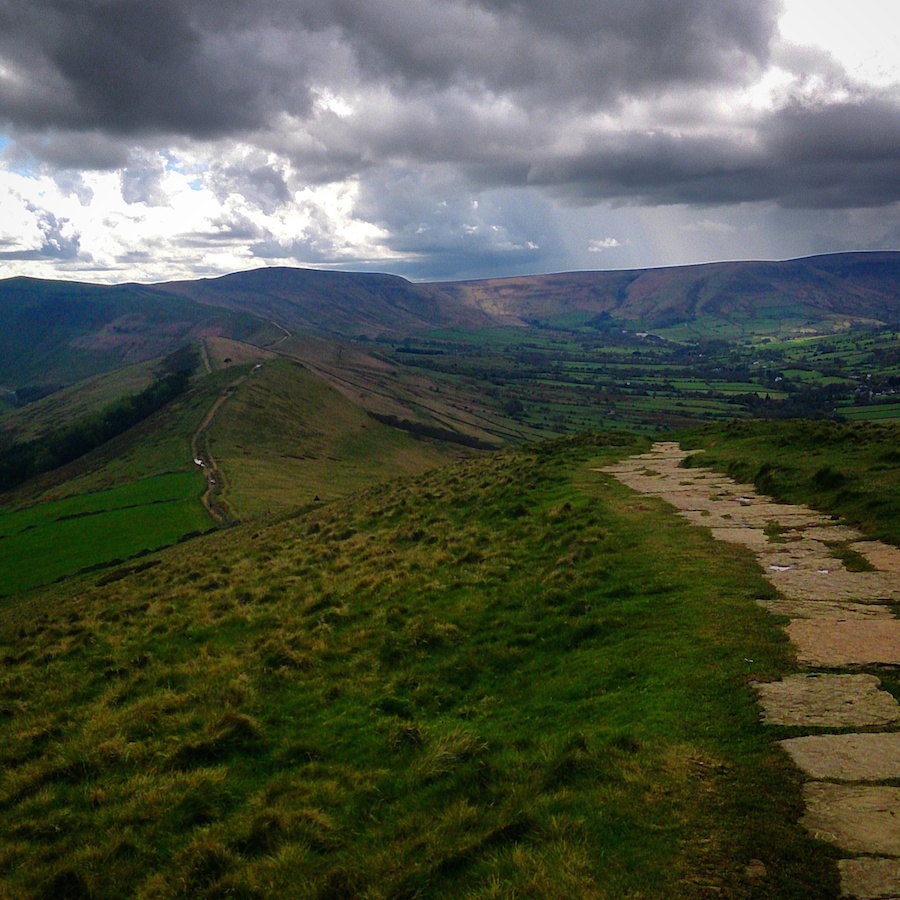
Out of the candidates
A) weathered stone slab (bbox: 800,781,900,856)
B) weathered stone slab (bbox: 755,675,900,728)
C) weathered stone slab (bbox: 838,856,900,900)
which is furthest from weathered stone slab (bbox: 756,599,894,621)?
weathered stone slab (bbox: 838,856,900,900)

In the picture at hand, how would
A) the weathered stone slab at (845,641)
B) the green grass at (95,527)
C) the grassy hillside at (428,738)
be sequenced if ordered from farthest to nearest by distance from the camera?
the green grass at (95,527)
the weathered stone slab at (845,641)
the grassy hillside at (428,738)

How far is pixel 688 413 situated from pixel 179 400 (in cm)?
12424

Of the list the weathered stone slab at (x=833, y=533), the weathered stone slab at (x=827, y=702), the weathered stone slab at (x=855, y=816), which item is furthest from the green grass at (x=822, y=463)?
the weathered stone slab at (x=855, y=816)

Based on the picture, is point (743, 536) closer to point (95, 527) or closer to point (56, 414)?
point (95, 527)

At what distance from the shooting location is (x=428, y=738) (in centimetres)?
964

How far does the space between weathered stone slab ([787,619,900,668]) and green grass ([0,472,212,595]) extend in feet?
182

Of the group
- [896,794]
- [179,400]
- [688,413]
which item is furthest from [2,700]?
[688,413]

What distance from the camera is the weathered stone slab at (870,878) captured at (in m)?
5.28

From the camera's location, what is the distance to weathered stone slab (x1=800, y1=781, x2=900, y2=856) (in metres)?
5.85

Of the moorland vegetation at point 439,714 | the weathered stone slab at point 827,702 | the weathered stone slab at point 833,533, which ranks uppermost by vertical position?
the weathered stone slab at point 827,702

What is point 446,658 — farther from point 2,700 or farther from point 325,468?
point 325,468

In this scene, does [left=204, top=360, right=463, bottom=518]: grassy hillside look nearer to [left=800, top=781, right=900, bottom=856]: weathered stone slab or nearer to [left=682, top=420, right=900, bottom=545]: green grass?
[left=682, top=420, right=900, bottom=545]: green grass

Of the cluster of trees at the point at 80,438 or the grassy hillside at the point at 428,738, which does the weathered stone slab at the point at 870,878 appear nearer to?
the grassy hillside at the point at 428,738

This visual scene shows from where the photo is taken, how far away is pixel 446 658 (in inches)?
492
